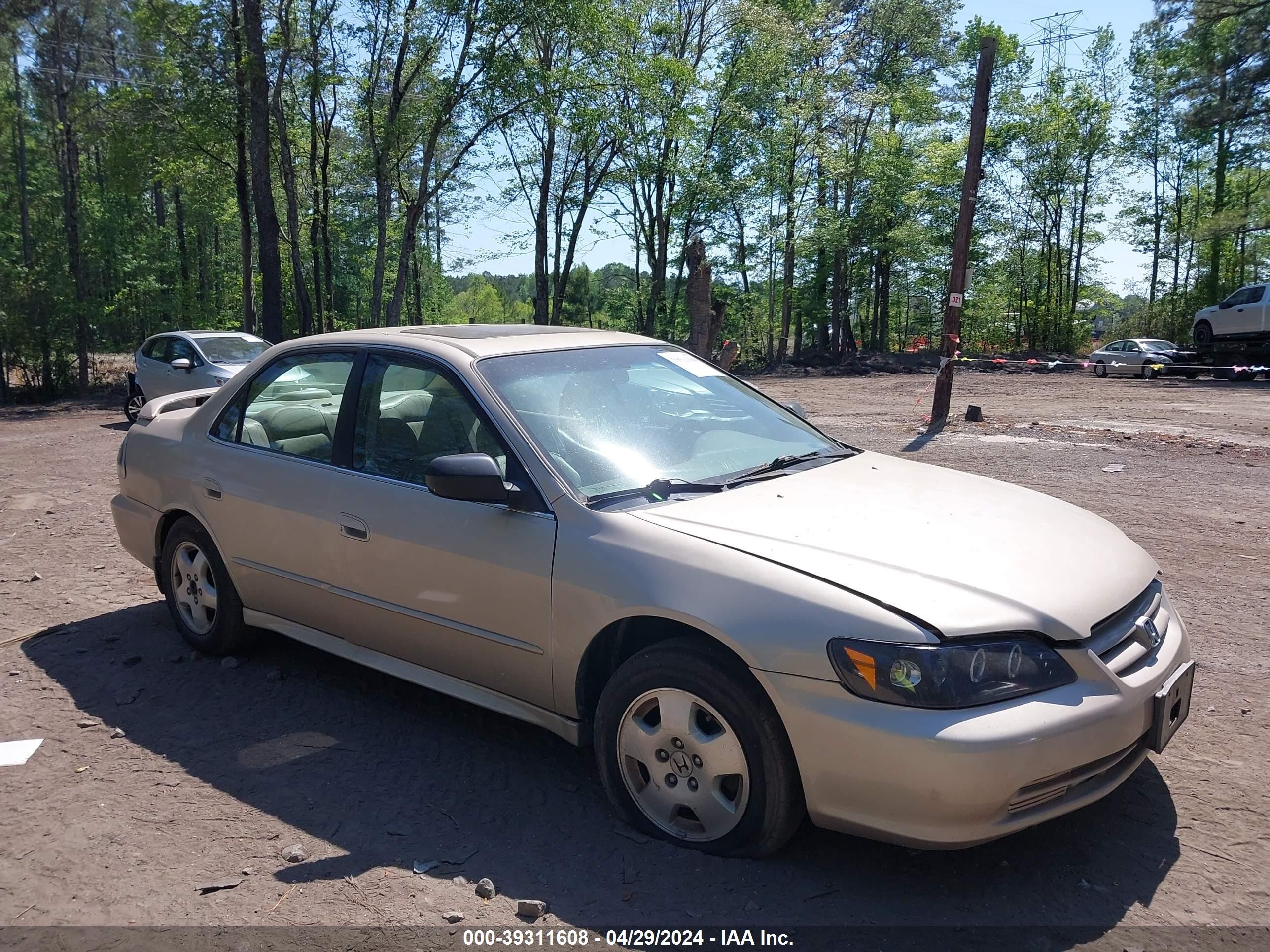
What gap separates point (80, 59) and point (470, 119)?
12410mm

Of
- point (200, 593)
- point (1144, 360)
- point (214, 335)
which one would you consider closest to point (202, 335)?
point (214, 335)

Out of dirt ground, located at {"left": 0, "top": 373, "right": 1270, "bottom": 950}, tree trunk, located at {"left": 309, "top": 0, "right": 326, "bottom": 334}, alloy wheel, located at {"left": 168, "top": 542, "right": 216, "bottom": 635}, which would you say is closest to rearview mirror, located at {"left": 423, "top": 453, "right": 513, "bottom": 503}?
dirt ground, located at {"left": 0, "top": 373, "right": 1270, "bottom": 950}

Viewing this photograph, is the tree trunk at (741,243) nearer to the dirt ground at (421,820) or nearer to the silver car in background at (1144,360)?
the silver car in background at (1144,360)

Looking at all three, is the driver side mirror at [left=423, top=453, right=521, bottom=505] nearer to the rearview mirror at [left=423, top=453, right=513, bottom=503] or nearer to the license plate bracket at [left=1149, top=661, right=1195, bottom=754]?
the rearview mirror at [left=423, top=453, right=513, bottom=503]

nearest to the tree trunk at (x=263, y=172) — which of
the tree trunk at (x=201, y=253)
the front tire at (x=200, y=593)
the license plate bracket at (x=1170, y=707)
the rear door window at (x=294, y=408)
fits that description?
the front tire at (x=200, y=593)

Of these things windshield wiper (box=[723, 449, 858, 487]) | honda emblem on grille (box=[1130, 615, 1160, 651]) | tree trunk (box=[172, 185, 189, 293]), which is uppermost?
tree trunk (box=[172, 185, 189, 293])

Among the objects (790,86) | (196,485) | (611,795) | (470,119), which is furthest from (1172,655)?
(790,86)

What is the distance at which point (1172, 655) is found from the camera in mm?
3092

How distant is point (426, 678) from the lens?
378 cm

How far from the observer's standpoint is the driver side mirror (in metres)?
3.28

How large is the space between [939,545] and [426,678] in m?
2.05

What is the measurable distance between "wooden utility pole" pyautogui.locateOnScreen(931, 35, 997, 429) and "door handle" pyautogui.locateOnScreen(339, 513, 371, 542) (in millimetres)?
12663

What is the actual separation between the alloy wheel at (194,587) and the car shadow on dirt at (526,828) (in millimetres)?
319

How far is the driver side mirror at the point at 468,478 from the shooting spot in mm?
3281
